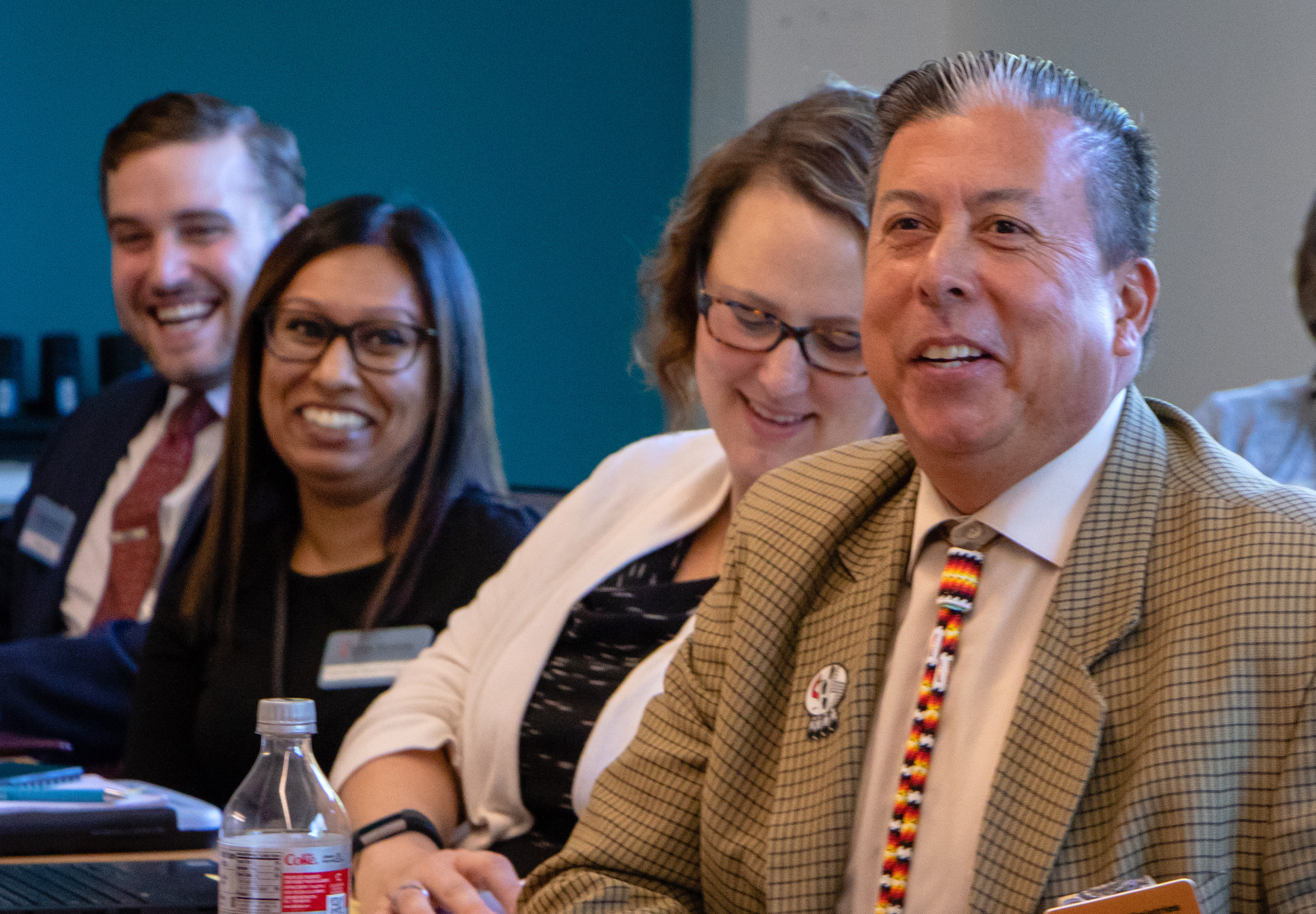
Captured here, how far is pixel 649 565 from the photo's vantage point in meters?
1.90

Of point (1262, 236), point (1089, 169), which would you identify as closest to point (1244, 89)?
point (1262, 236)

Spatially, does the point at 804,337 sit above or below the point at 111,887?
above

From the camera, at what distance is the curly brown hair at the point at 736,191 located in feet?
5.87

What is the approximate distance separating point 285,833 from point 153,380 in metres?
2.05

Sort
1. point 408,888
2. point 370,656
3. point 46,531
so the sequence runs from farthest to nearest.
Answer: point 46,531 < point 370,656 < point 408,888

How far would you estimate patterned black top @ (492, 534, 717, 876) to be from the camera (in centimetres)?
178

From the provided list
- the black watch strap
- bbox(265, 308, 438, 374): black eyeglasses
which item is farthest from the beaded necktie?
bbox(265, 308, 438, 374): black eyeglasses

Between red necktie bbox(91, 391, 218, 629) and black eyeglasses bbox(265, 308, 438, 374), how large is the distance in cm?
70

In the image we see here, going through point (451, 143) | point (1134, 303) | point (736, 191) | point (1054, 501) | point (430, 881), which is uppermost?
point (451, 143)

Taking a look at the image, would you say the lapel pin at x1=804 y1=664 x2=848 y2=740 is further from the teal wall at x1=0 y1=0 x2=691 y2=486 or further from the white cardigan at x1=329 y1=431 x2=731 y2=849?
the teal wall at x1=0 y1=0 x2=691 y2=486

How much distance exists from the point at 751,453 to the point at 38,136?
4.03 metres

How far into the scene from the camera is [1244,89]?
3.31m

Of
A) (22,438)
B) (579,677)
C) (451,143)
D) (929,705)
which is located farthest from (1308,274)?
A: (22,438)

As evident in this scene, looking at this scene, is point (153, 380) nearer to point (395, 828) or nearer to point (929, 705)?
Answer: point (395, 828)
